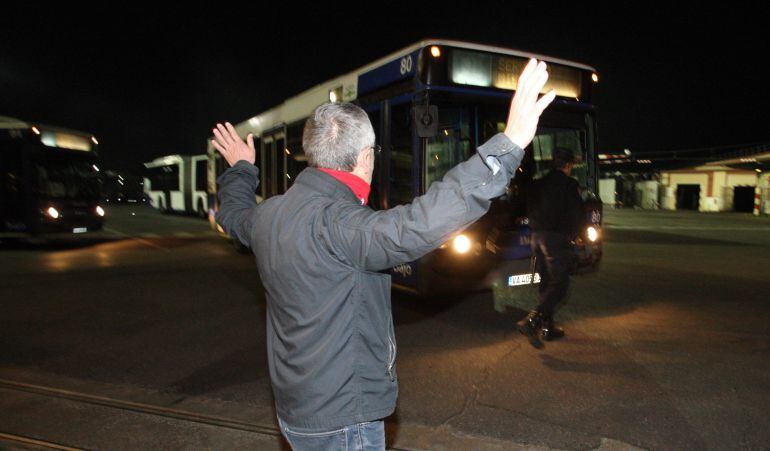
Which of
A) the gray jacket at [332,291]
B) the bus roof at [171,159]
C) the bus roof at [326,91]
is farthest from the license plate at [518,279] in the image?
the bus roof at [171,159]

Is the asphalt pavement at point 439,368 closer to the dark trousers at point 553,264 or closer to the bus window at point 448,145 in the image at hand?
the dark trousers at point 553,264

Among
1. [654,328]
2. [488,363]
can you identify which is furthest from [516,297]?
[488,363]

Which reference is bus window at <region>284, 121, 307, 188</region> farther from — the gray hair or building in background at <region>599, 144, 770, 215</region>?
building in background at <region>599, 144, 770, 215</region>

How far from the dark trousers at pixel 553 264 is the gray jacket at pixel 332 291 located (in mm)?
3925

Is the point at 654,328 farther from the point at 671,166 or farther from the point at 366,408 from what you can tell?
the point at 671,166

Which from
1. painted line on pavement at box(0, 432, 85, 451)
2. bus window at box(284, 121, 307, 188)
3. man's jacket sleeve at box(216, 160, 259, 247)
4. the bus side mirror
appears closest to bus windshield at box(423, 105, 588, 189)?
the bus side mirror

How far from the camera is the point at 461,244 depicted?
19.9 ft

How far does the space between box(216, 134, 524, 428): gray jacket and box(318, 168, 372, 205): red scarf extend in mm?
30

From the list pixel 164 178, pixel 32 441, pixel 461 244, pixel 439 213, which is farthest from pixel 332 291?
pixel 164 178

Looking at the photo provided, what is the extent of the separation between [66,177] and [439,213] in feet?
52.3

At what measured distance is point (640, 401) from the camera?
400 cm

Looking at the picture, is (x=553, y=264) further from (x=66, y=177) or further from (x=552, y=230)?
(x=66, y=177)

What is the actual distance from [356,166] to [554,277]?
4.13 meters

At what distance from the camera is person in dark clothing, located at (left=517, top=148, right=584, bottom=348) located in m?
5.28
